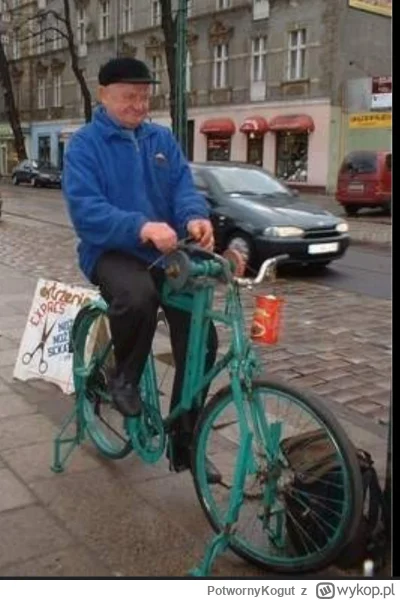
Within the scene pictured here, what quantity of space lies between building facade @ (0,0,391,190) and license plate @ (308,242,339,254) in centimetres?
1939

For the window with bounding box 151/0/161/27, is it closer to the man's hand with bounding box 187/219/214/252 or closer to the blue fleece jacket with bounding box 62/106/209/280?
the blue fleece jacket with bounding box 62/106/209/280

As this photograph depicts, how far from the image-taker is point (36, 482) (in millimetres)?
3637

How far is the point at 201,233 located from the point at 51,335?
2165 millimetres

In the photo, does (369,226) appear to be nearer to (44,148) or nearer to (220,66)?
(220,66)

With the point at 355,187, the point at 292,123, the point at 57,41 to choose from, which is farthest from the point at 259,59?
the point at 57,41

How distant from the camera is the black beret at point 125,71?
126 inches

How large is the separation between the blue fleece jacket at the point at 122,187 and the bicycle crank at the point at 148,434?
665 millimetres

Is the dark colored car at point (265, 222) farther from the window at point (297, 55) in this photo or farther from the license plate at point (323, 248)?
the window at point (297, 55)

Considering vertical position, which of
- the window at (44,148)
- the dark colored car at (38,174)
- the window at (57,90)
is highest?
the window at (57,90)

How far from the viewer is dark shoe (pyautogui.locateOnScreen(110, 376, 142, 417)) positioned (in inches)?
132

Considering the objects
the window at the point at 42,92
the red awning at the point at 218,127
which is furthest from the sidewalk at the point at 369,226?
the window at the point at 42,92

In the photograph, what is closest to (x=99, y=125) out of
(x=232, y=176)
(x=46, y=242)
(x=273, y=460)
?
(x=273, y=460)

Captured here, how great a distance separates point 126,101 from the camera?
3.22 meters
